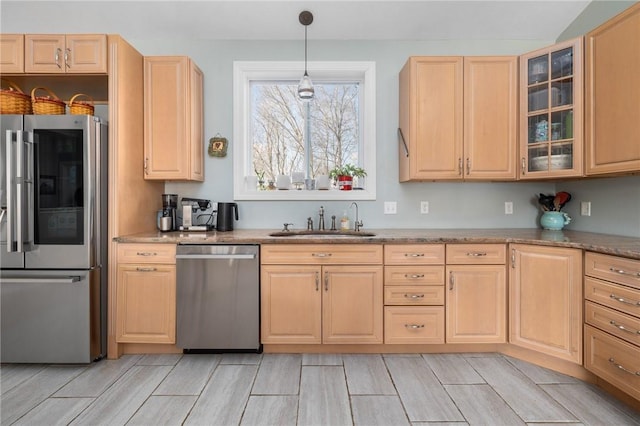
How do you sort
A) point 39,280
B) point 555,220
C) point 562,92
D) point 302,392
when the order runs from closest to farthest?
point 302,392 < point 39,280 < point 562,92 < point 555,220

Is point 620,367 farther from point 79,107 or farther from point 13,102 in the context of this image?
point 13,102

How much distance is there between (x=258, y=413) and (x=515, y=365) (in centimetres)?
182

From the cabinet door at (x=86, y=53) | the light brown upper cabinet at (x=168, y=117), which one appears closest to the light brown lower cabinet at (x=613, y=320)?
the light brown upper cabinet at (x=168, y=117)

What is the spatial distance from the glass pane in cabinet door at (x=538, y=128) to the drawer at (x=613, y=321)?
1303mm

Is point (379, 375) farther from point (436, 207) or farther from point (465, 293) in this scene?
point (436, 207)

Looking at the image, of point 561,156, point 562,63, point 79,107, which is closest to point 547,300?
point 561,156

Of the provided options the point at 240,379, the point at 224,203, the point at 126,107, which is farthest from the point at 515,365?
the point at 126,107

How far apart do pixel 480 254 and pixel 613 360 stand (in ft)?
3.10

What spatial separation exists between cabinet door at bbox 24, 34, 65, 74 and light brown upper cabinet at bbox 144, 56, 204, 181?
0.57 meters

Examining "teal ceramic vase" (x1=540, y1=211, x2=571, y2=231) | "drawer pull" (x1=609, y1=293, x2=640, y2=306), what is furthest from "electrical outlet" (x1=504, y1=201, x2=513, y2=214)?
"drawer pull" (x1=609, y1=293, x2=640, y2=306)

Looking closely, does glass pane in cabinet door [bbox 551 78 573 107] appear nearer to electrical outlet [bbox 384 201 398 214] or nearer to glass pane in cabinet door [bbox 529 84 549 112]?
glass pane in cabinet door [bbox 529 84 549 112]

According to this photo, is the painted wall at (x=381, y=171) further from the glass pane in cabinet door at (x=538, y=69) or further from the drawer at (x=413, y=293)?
the drawer at (x=413, y=293)

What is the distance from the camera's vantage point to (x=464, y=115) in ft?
9.44

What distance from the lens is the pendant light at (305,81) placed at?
9.05ft
